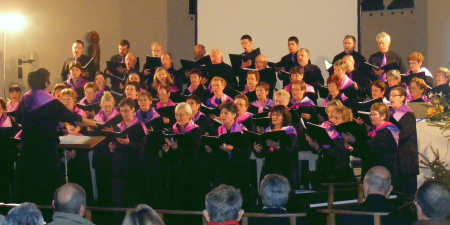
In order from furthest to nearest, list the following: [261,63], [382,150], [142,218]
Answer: [261,63]
[382,150]
[142,218]

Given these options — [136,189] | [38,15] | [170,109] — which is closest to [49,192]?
[136,189]

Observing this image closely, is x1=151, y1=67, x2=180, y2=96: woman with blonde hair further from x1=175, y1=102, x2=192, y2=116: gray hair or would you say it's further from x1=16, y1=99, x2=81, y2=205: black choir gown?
x1=16, y1=99, x2=81, y2=205: black choir gown

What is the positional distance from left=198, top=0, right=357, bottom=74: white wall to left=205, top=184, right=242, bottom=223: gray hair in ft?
21.2

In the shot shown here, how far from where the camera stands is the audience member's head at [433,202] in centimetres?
368

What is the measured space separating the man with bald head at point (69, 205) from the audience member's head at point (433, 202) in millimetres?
1808

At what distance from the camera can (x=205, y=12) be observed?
34.8 ft

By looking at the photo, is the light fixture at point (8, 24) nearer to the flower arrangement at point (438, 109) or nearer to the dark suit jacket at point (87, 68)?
the dark suit jacket at point (87, 68)

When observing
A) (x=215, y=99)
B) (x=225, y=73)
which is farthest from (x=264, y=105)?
(x=225, y=73)

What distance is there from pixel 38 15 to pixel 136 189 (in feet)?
16.3

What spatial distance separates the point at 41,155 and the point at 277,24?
5248 millimetres

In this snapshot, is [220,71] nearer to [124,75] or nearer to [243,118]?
[124,75]

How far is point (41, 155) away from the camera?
5824 mm

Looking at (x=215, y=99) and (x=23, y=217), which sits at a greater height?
(x=215, y=99)

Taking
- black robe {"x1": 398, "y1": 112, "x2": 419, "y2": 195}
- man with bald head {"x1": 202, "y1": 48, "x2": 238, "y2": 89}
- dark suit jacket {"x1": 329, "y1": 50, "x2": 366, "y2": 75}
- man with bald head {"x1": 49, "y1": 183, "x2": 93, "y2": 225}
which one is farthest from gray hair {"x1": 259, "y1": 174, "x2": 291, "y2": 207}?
man with bald head {"x1": 202, "y1": 48, "x2": 238, "y2": 89}
